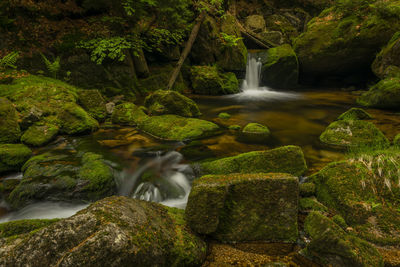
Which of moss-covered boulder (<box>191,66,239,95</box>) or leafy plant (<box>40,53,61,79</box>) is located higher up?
leafy plant (<box>40,53,61,79</box>)

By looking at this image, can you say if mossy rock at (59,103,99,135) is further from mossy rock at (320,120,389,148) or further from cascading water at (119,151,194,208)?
mossy rock at (320,120,389,148)


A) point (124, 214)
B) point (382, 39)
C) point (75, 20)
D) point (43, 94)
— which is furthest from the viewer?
point (382, 39)

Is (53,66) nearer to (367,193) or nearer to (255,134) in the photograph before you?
(255,134)

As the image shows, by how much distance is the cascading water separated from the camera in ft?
13.5

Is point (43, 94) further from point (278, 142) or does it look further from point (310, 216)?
point (310, 216)

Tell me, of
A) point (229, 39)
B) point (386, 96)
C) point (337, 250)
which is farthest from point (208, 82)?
point (337, 250)

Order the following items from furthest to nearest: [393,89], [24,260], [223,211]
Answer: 1. [393,89]
2. [223,211]
3. [24,260]

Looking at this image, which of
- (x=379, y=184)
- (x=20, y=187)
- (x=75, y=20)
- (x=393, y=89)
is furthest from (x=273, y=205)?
(x=75, y=20)

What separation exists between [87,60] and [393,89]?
12429mm

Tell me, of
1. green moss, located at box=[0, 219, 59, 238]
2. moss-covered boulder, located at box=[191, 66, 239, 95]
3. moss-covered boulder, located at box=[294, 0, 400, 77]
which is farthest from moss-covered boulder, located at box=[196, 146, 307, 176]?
moss-covered boulder, located at box=[294, 0, 400, 77]

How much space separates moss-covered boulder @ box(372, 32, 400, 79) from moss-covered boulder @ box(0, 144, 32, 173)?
14.6 metres

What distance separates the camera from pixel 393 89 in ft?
29.0

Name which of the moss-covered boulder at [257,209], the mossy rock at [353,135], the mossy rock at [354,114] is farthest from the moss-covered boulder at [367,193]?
the mossy rock at [354,114]

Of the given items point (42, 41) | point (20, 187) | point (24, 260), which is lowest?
point (20, 187)
